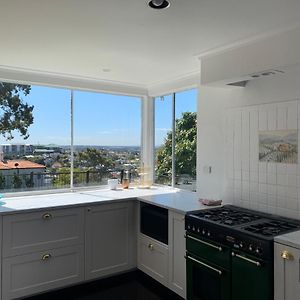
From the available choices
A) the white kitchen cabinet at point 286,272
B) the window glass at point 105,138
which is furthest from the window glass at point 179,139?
the white kitchen cabinet at point 286,272

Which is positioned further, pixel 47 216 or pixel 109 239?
pixel 109 239

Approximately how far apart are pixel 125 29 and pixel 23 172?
→ 2338 millimetres

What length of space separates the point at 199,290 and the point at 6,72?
3099 millimetres

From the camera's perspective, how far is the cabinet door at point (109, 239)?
3389mm

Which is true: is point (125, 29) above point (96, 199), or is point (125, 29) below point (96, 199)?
above

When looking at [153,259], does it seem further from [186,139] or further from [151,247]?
[186,139]

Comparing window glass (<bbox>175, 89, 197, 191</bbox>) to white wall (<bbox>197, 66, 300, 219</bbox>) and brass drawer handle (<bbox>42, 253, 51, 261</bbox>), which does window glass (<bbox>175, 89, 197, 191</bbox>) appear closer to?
white wall (<bbox>197, 66, 300, 219</bbox>)

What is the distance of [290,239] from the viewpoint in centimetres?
204

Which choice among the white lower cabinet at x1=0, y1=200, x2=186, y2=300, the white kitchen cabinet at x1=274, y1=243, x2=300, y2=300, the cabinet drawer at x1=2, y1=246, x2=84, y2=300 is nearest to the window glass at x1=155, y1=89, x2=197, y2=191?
the white lower cabinet at x1=0, y1=200, x2=186, y2=300

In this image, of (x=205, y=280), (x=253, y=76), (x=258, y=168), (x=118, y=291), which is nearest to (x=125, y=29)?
(x=253, y=76)

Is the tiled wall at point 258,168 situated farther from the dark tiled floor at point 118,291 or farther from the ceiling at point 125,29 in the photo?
the dark tiled floor at point 118,291

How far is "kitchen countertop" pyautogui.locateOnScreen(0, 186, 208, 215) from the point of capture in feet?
10.1

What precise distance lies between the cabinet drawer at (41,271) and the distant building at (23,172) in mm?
1055

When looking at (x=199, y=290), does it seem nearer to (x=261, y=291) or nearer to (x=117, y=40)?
(x=261, y=291)
